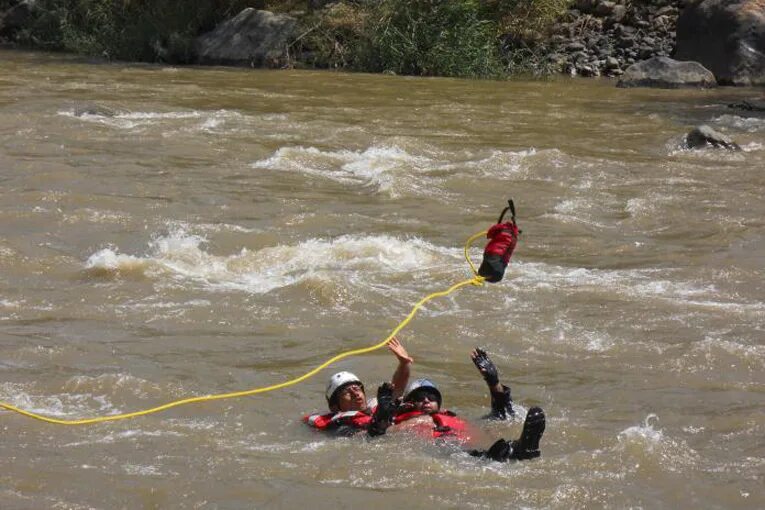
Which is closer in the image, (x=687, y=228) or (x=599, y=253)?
(x=599, y=253)

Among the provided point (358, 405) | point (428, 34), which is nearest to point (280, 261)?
point (358, 405)

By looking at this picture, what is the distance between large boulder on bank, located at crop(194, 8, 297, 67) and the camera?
24391mm

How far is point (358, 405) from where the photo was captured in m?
6.56

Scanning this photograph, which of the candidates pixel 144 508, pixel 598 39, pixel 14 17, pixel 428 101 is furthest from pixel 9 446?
pixel 14 17

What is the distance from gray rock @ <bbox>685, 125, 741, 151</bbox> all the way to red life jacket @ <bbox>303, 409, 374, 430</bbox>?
9308 mm

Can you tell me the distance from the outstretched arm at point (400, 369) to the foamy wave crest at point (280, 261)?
7.48ft

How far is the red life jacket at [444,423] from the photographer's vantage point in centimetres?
628

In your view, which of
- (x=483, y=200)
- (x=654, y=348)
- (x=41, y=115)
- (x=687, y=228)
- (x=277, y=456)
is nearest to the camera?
(x=277, y=456)

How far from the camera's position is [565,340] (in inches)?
306

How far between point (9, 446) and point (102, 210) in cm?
538

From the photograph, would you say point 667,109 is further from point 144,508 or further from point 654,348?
point 144,508

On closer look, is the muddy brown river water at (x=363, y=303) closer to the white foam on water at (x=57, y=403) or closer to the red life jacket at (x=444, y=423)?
the white foam on water at (x=57, y=403)

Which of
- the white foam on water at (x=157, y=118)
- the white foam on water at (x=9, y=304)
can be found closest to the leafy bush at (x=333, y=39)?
the white foam on water at (x=157, y=118)

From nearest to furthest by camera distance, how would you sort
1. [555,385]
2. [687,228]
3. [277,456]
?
[277,456] → [555,385] → [687,228]
